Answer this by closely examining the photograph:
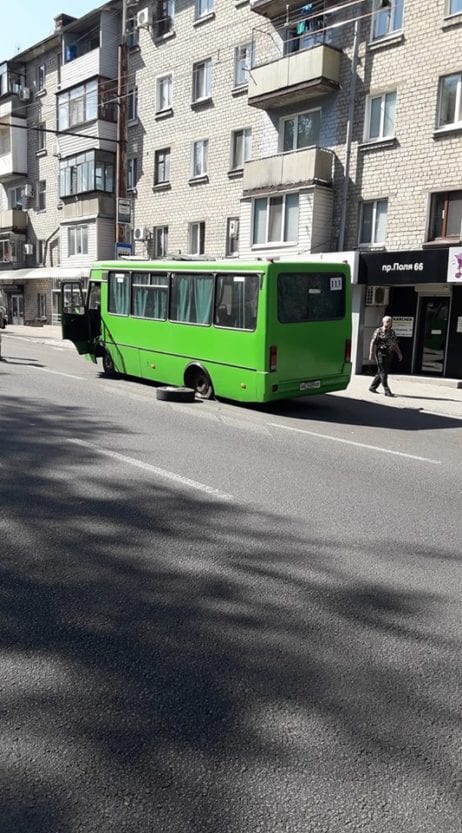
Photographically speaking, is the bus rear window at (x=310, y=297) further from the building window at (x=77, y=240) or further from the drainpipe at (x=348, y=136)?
the building window at (x=77, y=240)

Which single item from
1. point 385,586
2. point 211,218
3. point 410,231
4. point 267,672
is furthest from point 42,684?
point 211,218

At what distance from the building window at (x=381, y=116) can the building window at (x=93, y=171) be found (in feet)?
50.3

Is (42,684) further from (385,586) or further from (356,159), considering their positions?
(356,159)

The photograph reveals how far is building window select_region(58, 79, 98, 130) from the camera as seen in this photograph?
31.4 m

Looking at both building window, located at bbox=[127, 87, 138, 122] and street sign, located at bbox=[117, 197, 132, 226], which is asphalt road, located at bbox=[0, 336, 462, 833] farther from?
building window, located at bbox=[127, 87, 138, 122]

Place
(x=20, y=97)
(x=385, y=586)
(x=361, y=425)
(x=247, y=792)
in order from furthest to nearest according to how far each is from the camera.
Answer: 1. (x=20, y=97)
2. (x=361, y=425)
3. (x=385, y=586)
4. (x=247, y=792)

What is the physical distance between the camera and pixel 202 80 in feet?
86.9

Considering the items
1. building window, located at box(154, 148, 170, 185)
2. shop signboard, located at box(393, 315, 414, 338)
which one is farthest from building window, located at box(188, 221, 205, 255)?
shop signboard, located at box(393, 315, 414, 338)

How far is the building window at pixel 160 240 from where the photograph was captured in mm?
28750

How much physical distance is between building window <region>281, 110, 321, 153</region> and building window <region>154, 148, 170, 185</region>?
6.99m

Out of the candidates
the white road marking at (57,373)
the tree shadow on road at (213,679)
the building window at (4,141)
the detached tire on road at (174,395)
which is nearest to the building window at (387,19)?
the white road marking at (57,373)

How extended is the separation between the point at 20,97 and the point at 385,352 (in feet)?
108

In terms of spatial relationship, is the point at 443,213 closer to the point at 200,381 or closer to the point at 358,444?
the point at 200,381

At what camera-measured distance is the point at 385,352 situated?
1466 cm
